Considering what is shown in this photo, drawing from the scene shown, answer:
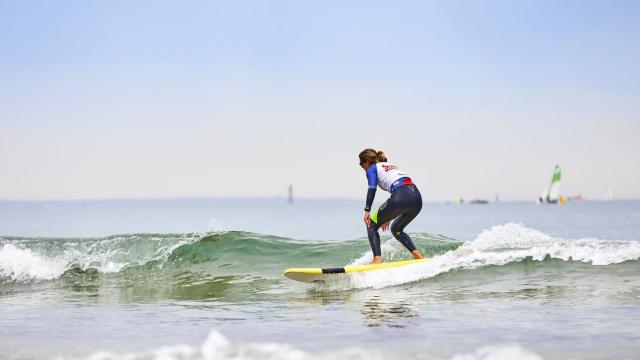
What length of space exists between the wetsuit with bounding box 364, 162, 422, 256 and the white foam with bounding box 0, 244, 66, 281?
8.75m

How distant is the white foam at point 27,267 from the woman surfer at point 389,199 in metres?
8.73

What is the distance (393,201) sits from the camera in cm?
1231

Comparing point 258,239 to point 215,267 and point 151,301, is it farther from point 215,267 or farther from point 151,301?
point 151,301

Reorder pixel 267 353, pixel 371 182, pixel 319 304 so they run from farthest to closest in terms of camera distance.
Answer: pixel 371 182
pixel 319 304
pixel 267 353

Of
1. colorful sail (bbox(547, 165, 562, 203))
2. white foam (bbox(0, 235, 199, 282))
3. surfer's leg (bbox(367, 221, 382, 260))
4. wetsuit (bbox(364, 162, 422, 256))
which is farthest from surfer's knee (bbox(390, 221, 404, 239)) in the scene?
colorful sail (bbox(547, 165, 562, 203))

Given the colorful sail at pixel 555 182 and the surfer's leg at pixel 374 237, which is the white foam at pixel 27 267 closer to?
the surfer's leg at pixel 374 237

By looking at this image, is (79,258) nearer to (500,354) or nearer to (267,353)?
(267,353)

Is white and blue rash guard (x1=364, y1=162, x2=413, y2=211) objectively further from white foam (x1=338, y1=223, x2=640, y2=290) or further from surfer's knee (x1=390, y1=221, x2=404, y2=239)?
white foam (x1=338, y1=223, x2=640, y2=290)

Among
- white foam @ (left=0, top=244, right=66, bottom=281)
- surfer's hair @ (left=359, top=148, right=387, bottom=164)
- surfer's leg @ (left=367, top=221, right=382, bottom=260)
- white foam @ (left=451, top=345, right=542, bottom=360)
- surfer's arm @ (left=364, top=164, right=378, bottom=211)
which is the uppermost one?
surfer's hair @ (left=359, top=148, right=387, bottom=164)

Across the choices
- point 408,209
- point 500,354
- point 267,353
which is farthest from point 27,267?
point 500,354

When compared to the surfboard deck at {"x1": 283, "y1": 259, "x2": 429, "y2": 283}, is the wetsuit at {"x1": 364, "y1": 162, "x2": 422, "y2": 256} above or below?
above

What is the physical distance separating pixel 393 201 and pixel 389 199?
9 centimetres

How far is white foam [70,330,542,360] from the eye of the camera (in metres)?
6.79

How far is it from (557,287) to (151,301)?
7486 mm
